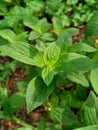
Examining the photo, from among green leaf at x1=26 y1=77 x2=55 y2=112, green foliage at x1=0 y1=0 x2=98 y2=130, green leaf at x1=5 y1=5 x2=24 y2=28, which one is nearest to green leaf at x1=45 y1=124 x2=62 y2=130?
green foliage at x1=0 y1=0 x2=98 y2=130

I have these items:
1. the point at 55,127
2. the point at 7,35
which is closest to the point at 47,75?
the point at 55,127

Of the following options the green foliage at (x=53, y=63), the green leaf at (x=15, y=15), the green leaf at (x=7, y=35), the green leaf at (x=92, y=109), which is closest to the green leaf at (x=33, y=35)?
the green foliage at (x=53, y=63)

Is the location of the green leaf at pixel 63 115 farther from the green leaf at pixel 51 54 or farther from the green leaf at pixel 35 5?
the green leaf at pixel 35 5

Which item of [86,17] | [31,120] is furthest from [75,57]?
[86,17]

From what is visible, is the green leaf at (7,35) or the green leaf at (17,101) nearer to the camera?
the green leaf at (17,101)

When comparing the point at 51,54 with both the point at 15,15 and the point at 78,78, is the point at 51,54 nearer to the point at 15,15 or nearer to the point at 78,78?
the point at 78,78

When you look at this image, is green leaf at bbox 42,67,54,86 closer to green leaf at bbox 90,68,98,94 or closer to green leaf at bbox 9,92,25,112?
green leaf at bbox 90,68,98,94

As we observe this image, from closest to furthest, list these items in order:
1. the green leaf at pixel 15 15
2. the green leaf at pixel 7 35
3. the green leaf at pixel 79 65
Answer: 1. the green leaf at pixel 79 65
2. the green leaf at pixel 7 35
3. the green leaf at pixel 15 15
